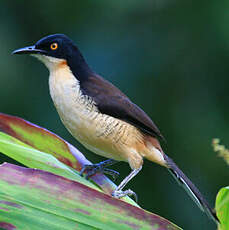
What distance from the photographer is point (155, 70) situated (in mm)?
6105

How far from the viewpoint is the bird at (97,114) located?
3.40m

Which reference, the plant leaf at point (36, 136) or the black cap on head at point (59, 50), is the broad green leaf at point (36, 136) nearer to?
the plant leaf at point (36, 136)

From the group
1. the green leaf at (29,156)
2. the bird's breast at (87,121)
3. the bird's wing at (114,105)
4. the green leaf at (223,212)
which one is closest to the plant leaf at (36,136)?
the green leaf at (29,156)

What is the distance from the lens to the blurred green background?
225 inches

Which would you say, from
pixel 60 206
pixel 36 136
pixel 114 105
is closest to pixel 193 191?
pixel 114 105

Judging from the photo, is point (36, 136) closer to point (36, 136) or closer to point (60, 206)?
point (36, 136)

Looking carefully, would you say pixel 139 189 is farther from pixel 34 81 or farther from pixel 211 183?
pixel 34 81

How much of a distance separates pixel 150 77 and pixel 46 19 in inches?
64.4

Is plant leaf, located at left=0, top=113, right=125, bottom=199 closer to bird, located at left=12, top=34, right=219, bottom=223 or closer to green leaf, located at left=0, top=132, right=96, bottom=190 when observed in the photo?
green leaf, located at left=0, top=132, right=96, bottom=190

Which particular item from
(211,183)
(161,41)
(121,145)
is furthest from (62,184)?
(161,41)

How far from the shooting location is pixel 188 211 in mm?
5438

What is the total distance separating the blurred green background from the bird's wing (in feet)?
6.76

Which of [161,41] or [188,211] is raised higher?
[161,41]

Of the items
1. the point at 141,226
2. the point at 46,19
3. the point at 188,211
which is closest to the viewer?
the point at 141,226
